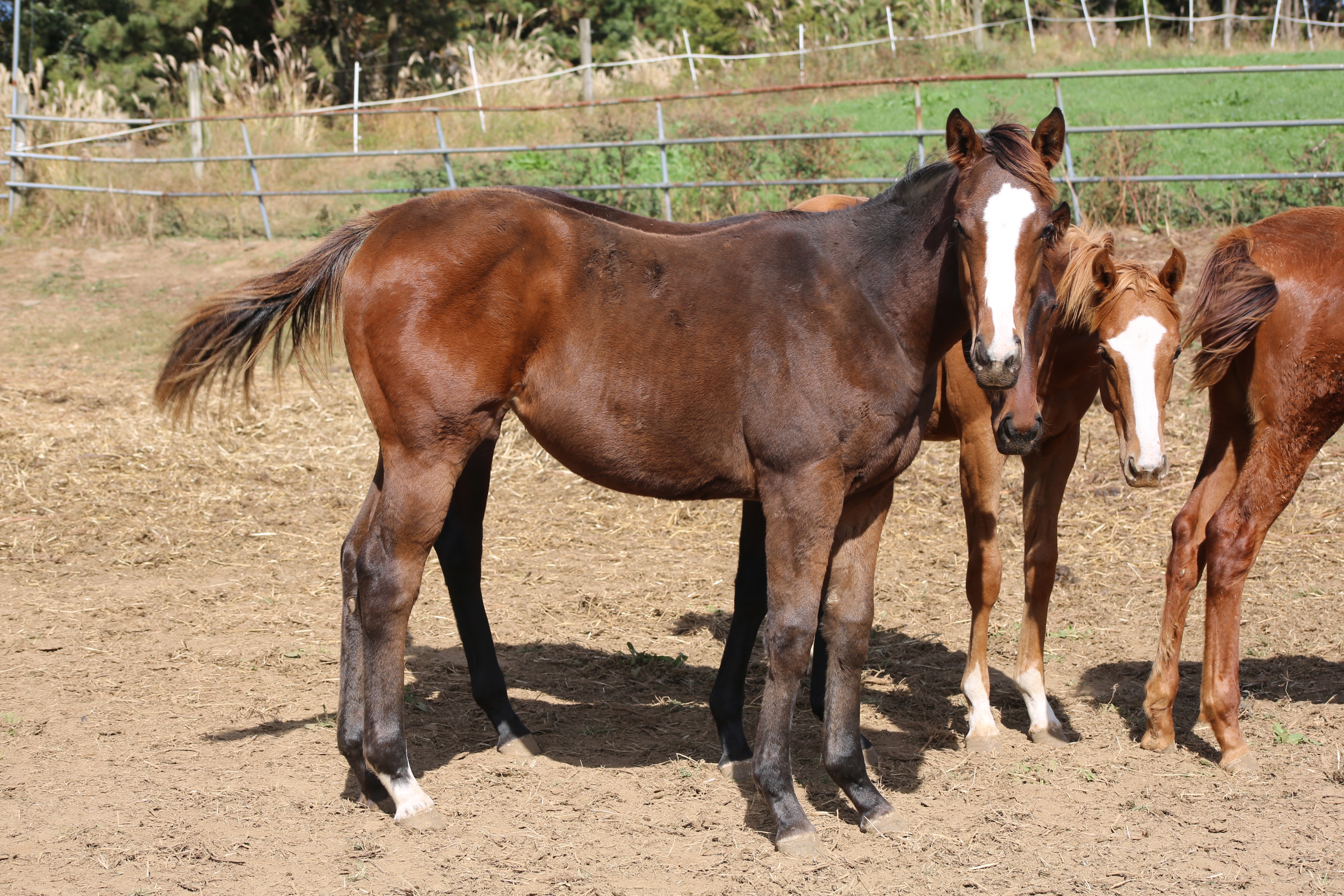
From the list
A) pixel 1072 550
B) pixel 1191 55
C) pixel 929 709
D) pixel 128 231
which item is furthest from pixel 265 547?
pixel 1191 55

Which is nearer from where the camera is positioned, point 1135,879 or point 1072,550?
point 1135,879

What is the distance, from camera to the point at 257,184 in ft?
45.8

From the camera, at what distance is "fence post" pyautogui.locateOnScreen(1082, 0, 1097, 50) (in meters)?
22.8

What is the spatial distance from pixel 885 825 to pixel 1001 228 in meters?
1.91

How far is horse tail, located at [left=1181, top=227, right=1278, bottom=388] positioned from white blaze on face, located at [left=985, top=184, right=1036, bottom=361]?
1.38m

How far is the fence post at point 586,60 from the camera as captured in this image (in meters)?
19.9

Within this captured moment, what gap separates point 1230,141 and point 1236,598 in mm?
12757

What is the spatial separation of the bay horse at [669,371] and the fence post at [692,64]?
58.1 ft

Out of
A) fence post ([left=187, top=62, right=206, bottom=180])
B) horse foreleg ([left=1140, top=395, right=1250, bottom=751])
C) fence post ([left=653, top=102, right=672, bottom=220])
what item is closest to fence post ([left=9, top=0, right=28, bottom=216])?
fence post ([left=187, top=62, right=206, bottom=180])

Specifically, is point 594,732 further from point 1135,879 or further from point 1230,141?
point 1230,141

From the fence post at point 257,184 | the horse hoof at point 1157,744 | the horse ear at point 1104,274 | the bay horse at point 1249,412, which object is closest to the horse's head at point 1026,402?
the horse ear at point 1104,274

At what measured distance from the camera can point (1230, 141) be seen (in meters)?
14.4

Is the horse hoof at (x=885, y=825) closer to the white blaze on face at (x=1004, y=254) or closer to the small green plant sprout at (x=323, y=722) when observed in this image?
the white blaze on face at (x=1004, y=254)

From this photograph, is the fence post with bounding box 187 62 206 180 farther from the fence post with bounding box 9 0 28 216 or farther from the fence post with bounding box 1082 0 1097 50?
the fence post with bounding box 1082 0 1097 50
